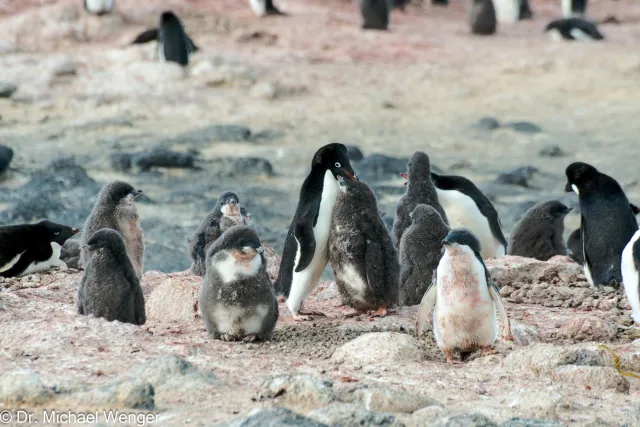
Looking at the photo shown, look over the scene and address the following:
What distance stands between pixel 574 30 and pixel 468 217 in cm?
1367

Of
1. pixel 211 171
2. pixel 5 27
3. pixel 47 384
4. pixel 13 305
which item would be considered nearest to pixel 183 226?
pixel 211 171

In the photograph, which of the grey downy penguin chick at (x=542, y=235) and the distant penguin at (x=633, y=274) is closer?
the distant penguin at (x=633, y=274)

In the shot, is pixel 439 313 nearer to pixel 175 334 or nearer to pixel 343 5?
pixel 175 334

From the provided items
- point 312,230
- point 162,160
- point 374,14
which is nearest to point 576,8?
point 374,14

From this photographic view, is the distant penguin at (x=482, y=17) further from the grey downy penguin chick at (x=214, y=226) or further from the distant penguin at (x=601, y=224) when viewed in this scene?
the grey downy penguin chick at (x=214, y=226)

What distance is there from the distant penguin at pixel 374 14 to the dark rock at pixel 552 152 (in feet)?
19.1

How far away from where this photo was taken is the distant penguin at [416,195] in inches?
309

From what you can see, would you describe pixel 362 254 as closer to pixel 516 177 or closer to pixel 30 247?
pixel 30 247

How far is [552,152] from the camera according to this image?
1553 centimetres

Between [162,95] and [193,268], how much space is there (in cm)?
1028

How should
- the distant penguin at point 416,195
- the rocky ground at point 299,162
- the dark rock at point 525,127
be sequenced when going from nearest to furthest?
the rocky ground at point 299,162
the distant penguin at point 416,195
the dark rock at point 525,127

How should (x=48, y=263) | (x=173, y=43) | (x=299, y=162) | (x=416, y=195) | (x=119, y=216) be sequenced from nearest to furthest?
(x=119, y=216), (x=48, y=263), (x=416, y=195), (x=299, y=162), (x=173, y=43)

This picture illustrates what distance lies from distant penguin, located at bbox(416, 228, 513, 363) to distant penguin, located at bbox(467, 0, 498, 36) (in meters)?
16.5

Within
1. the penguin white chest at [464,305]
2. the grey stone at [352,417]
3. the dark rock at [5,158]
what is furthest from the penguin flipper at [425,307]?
the dark rock at [5,158]
